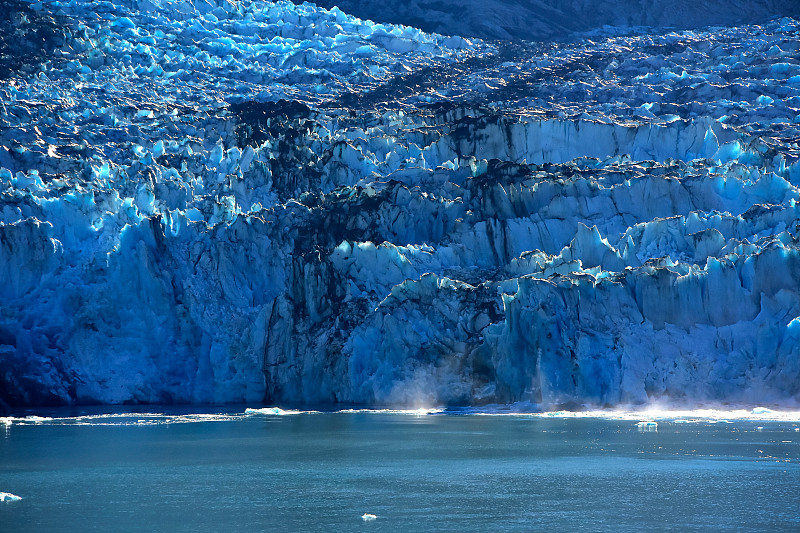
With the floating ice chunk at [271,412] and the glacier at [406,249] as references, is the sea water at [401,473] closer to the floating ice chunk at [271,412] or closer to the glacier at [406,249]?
the floating ice chunk at [271,412]

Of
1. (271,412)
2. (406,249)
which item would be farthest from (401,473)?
(406,249)

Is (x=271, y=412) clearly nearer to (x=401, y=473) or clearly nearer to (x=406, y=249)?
(x=406, y=249)

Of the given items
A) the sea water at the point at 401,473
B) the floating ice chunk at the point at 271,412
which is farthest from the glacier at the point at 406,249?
the sea water at the point at 401,473

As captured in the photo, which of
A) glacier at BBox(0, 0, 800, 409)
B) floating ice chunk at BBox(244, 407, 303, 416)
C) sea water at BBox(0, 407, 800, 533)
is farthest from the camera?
floating ice chunk at BBox(244, 407, 303, 416)

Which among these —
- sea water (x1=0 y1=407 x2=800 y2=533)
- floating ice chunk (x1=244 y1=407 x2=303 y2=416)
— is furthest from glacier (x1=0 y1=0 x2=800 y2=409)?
sea water (x1=0 y1=407 x2=800 y2=533)

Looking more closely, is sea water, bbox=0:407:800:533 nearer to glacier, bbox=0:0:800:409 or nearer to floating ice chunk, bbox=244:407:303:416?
floating ice chunk, bbox=244:407:303:416
